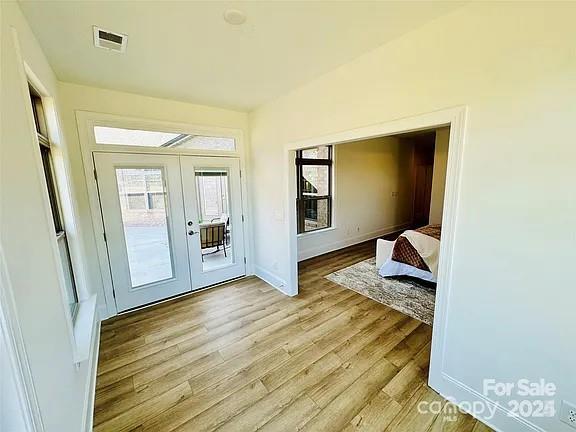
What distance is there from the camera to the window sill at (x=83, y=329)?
1.58m

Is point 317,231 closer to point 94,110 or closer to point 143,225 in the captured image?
point 143,225

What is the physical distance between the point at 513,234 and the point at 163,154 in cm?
340

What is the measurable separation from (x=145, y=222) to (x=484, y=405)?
3.63 metres

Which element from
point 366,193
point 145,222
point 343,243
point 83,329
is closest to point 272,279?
point 145,222

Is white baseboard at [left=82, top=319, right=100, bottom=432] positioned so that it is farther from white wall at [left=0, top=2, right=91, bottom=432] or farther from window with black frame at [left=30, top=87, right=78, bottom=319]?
window with black frame at [left=30, top=87, right=78, bottom=319]

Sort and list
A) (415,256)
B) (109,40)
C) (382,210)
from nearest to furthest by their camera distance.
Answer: (109,40) → (415,256) → (382,210)

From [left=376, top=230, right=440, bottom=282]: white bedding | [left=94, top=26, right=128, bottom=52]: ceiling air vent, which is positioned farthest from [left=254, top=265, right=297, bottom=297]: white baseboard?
[left=94, top=26, right=128, bottom=52]: ceiling air vent

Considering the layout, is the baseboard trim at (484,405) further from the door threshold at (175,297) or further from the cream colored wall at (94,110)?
the cream colored wall at (94,110)

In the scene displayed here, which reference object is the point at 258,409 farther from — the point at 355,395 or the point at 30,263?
the point at 30,263

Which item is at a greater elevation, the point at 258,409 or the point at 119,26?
the point at 119,26

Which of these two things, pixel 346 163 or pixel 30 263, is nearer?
pixel 30 263

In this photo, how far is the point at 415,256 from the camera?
136 inches

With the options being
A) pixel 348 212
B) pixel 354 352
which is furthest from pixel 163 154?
pixel 348 212

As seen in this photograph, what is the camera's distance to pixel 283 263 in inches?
133
